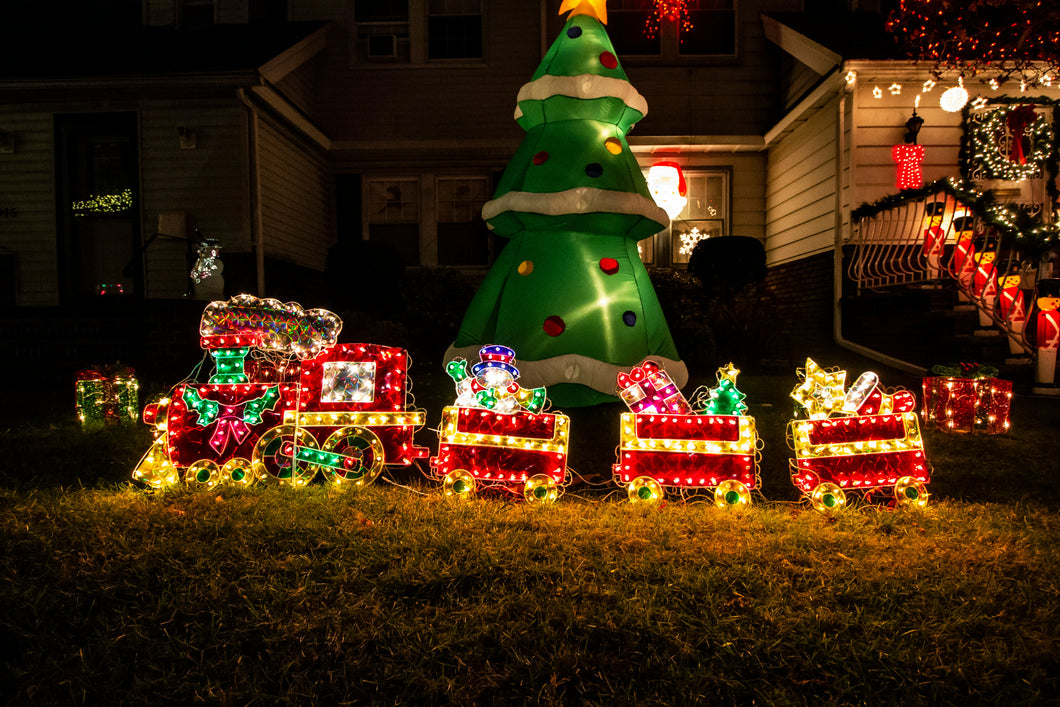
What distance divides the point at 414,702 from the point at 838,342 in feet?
29.0

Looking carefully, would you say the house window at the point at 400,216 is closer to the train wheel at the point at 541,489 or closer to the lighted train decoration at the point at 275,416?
the lighted train decoration at the point at 275,416

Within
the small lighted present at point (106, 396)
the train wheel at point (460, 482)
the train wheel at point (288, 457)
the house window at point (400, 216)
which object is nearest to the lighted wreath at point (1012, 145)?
the house window at point (400, 216)

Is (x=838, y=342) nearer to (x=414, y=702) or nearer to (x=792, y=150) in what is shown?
(x=792, y=150)

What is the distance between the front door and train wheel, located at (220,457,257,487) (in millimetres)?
7991

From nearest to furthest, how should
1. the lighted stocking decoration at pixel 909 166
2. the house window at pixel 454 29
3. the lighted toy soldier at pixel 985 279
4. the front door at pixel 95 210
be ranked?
1. the lighted toy soldier at pixel 985 279
2. the lighted stocking decoration at pixel 909 166
3. the front door at pixel 95 210
4. the house window at pixel 454 29

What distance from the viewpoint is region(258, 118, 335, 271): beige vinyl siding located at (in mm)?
9695

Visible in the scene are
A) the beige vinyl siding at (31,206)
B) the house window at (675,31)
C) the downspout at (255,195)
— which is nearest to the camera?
the downspout at (255,195)

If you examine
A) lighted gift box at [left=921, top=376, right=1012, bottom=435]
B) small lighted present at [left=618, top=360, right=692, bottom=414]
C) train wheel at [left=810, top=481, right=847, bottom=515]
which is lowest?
train wheel at [left=810, top=481, right=847, bottom=515]

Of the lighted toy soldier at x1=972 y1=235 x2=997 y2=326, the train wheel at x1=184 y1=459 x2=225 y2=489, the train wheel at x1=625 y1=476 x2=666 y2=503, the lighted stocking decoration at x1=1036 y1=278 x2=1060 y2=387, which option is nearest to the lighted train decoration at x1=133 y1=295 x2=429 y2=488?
the train wheel at x1=184 y1=459 x2=225 y2=489

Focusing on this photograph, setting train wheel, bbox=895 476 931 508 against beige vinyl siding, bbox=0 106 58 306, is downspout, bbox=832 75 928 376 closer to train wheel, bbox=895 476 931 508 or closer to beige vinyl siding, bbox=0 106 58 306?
train wheel, bbox=895 476 931 508

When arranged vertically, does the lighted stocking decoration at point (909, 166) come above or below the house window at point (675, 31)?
below

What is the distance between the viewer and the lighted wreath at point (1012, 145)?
30.0 feet

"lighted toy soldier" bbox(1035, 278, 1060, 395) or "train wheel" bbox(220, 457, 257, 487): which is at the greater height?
"lighted toy soldier" bbox(1035, 278, 1060, 395)

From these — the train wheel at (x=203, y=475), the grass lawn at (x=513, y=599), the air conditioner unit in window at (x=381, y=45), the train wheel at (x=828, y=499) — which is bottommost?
the grass lawn at (x=513, y=599)
